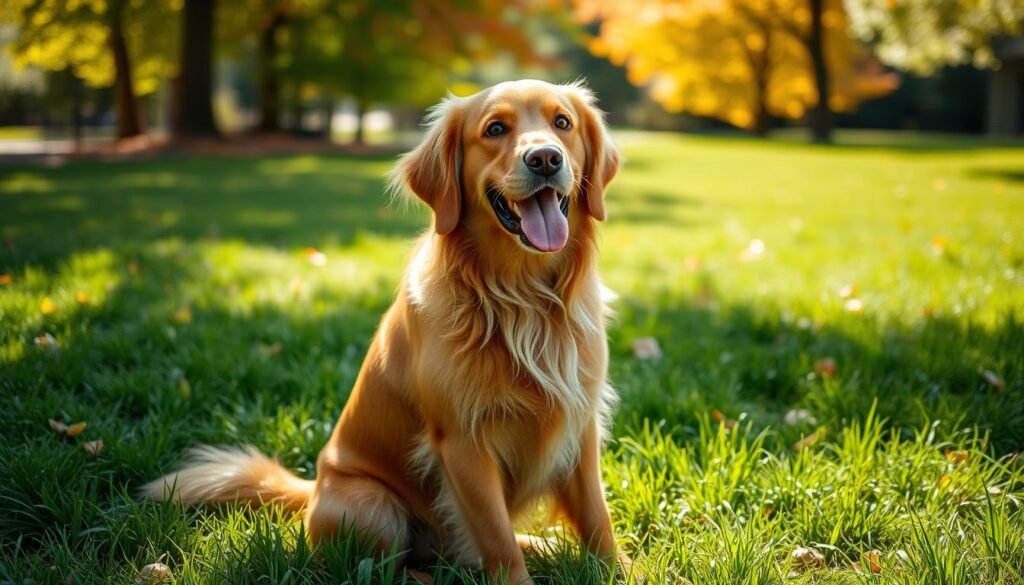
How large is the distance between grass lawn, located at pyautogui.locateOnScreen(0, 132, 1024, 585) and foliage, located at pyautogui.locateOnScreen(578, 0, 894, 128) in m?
20.8

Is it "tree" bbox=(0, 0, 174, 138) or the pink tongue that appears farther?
"tree" bbox=(0, 0, 174, 138)

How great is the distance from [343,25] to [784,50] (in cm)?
1982

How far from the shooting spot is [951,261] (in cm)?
570

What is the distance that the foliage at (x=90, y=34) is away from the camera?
55.5 feet

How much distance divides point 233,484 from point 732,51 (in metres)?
32.7

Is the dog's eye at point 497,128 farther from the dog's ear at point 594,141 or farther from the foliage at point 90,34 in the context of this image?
Answer: the foliage at point 90,34

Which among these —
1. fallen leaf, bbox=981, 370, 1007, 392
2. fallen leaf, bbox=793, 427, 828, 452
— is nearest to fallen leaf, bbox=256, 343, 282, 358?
fallen leaf, bbox=793, 427, 828, 452

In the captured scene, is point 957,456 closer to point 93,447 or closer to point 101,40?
point 93,447

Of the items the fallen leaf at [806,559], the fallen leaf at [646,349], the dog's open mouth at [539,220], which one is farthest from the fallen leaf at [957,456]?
the dog's open mouth at [539,220]

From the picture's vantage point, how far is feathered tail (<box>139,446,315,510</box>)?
8.59 feet

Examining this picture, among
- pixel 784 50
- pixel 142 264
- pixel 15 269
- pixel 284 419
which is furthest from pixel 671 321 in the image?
pixel 784 50

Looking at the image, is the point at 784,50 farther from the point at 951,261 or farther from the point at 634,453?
the point at 634,453

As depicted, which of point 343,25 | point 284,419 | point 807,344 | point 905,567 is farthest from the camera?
point 343,25

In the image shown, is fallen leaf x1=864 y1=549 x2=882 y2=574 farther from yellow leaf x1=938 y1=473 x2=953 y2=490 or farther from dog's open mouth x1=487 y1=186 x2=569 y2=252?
dog's open mouth x1=487 y1=186 x2=569 y2=252
